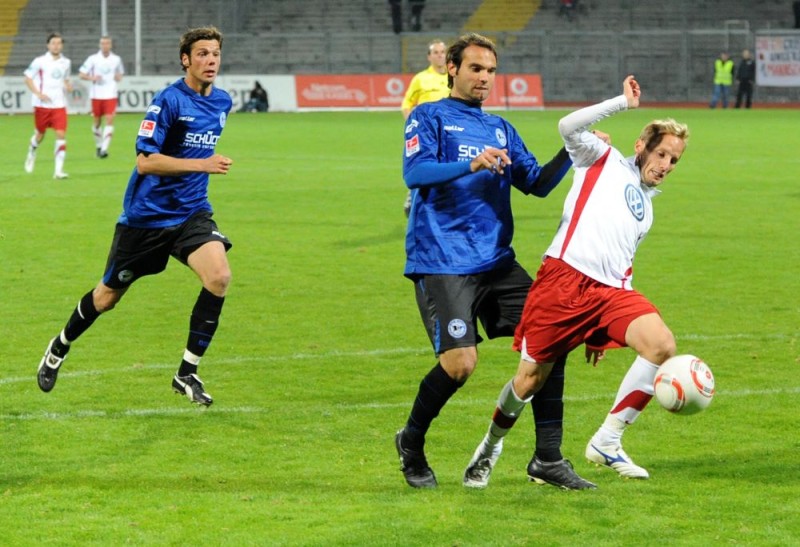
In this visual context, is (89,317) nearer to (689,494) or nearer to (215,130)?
(215,130)

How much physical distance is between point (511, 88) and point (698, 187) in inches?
911

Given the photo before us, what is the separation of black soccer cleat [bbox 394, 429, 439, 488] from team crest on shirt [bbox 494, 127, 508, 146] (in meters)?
1.52

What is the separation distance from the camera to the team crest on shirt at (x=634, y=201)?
6293mm

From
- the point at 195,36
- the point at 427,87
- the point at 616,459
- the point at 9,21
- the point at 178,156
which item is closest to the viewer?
the point at 616,459

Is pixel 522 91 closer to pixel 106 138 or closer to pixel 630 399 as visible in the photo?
pixel 106 138

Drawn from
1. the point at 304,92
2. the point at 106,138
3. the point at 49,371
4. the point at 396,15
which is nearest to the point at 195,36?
the point at 49,371

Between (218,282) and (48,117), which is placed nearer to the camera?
(218,282)

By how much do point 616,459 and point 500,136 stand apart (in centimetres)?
162

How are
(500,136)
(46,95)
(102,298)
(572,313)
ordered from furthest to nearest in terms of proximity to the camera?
(46,95) → (102,298) → (500,136) → (572,313)

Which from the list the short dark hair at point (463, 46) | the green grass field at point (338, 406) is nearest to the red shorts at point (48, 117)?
the green grass field at point (338, 406)

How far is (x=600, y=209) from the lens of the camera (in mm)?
6266

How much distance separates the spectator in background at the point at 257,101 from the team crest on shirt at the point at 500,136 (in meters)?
35.2

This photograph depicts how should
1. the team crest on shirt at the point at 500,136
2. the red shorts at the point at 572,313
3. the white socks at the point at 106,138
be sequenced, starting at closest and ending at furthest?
the red shorts at the point at 572,313 → the team crest on shirt at the point at 500,136 → the white socks at the point at 106,138

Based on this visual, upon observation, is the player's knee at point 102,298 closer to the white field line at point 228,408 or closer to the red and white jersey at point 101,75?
the white field line at point 228,408
